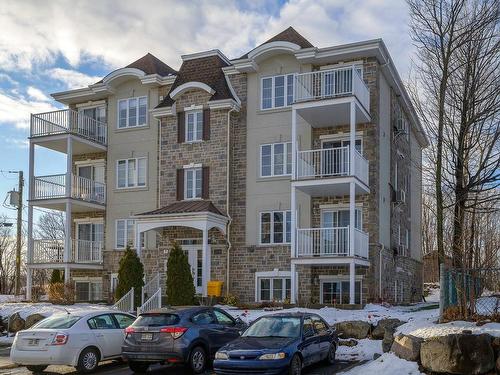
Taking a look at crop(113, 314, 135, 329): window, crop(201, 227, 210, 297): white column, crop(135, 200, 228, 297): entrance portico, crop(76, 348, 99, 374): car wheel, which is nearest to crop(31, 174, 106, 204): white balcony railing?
crop(135, 200, 228, 297): entrance portico

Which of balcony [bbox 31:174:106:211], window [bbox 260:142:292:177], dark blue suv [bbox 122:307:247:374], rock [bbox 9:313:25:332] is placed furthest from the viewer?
balcony [bbox 31:174:106:211]

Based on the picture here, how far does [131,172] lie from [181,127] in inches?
144

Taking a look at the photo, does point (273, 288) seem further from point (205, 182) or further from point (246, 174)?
point (205, 182)

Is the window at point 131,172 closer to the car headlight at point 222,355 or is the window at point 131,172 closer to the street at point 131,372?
the street at point 131,372

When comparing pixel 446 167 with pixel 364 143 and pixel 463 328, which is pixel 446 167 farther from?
pixel 463 328

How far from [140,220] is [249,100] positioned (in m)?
6.95

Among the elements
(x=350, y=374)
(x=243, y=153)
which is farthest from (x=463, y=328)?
(x=243, y=153)

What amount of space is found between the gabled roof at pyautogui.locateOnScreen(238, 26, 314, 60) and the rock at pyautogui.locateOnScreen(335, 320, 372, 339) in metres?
13.4

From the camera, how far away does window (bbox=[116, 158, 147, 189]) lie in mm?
29984

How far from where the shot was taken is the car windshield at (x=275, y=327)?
1332 cm

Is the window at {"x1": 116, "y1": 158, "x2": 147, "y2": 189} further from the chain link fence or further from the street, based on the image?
the chain link fence

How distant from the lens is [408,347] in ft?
40.4

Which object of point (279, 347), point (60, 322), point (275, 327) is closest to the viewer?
point (279, 347)

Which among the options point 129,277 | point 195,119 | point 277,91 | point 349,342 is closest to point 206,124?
point 195,119
